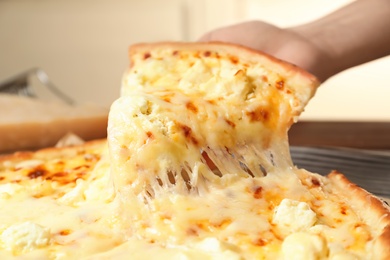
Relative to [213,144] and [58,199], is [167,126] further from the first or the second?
[58,199]

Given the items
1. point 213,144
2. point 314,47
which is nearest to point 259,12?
point 314,47

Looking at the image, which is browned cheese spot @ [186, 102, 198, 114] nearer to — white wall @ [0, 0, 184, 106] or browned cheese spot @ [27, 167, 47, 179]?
browned cheese spot @ [27, 167, 47, 179]

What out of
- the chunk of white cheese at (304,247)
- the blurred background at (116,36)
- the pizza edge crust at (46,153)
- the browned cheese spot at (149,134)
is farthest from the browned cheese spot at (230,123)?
the blurred background at (116,36)

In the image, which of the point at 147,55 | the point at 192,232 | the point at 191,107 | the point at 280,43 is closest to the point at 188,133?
the point at 191,107

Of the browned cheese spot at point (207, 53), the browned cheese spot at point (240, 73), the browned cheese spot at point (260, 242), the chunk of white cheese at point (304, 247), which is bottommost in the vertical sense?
the browned cheese spot at point (260, 242)

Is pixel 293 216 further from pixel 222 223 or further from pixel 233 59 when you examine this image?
pixel 233 59

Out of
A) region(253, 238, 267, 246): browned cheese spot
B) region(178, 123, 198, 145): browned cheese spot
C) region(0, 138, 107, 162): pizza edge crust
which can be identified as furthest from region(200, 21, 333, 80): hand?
region(253, 238, 267, 246): browned cheese spot

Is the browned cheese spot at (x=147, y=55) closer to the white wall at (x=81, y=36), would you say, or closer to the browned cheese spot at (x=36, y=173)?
the browned cheese spot at (x=36, y=173)
